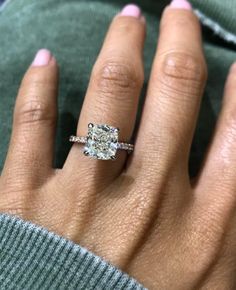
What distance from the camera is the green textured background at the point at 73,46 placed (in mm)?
856

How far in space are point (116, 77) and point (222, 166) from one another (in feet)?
0.72

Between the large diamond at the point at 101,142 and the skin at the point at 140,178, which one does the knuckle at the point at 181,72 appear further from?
the large diamond at the point at 101,142

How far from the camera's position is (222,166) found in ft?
2.52

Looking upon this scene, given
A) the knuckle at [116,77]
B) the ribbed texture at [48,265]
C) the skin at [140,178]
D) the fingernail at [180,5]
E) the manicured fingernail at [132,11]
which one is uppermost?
the fingernail at [180,5]

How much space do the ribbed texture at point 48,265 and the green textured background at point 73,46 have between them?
180mm

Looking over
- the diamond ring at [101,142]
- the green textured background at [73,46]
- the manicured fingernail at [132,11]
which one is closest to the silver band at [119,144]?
the diamond ring at [101,142]

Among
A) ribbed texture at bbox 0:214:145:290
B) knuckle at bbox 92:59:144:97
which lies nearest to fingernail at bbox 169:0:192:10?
knuckle at bbox 92:59:144:97

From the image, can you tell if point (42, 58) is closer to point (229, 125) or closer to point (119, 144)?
point (119, 144)

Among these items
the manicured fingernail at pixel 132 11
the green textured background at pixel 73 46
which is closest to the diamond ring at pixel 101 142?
the green textured background at pixel 73 46

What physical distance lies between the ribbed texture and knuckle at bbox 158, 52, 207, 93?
30cm

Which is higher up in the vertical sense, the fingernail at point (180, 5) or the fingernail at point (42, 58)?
the fingernail at point (180, 5)

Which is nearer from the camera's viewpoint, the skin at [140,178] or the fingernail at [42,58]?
the skin at [140,178]

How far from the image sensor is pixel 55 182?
0.76 m

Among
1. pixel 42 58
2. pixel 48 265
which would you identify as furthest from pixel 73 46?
pixel 48 265
